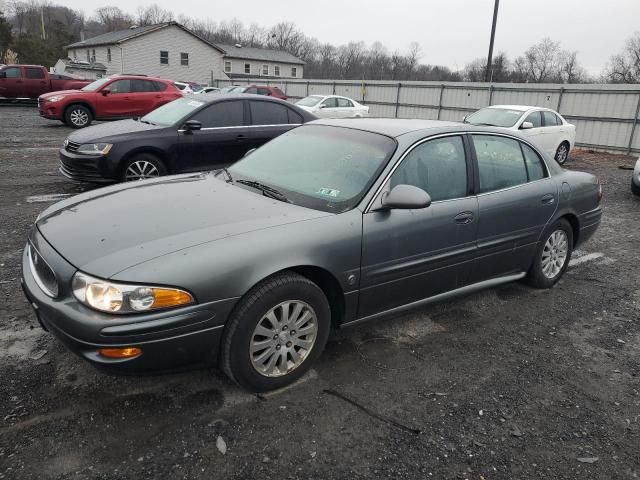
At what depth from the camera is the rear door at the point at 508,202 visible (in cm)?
389

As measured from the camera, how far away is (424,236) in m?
3.42

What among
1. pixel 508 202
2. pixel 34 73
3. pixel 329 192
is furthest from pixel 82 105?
pixel 508 202

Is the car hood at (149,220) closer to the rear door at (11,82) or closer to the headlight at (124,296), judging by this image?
the headlight at (124,296)

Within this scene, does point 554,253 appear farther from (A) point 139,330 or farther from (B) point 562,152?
(B) point 562,152

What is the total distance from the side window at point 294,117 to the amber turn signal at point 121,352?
20.9ft

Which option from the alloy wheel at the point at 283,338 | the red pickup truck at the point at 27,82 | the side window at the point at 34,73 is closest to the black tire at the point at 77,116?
the red pickup truck at the point at 27,82

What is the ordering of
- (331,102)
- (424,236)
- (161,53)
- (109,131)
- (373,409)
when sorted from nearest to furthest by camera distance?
1. (373,409)
2. (424,236)
3. (109,131)
4. (331,102)
5. (161,53)

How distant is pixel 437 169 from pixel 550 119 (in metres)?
10.7

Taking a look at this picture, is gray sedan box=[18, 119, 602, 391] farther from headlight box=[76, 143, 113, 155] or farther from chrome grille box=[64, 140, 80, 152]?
chrome grille box=[64, 140, 80, 152]

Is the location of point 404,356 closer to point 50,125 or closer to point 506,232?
point 506,232

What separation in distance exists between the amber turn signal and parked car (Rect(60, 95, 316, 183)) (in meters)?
5.00

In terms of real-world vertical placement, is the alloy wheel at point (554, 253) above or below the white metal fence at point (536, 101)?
below

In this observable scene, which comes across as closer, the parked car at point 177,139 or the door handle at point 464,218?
the door handle at point 464,218

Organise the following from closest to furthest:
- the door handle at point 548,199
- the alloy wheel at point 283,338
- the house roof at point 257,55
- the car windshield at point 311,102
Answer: the alloy wheel at point 283,338 < the door handle at point 548,199 < the car windshield at point 311,102 < the house roof at point 257,55
